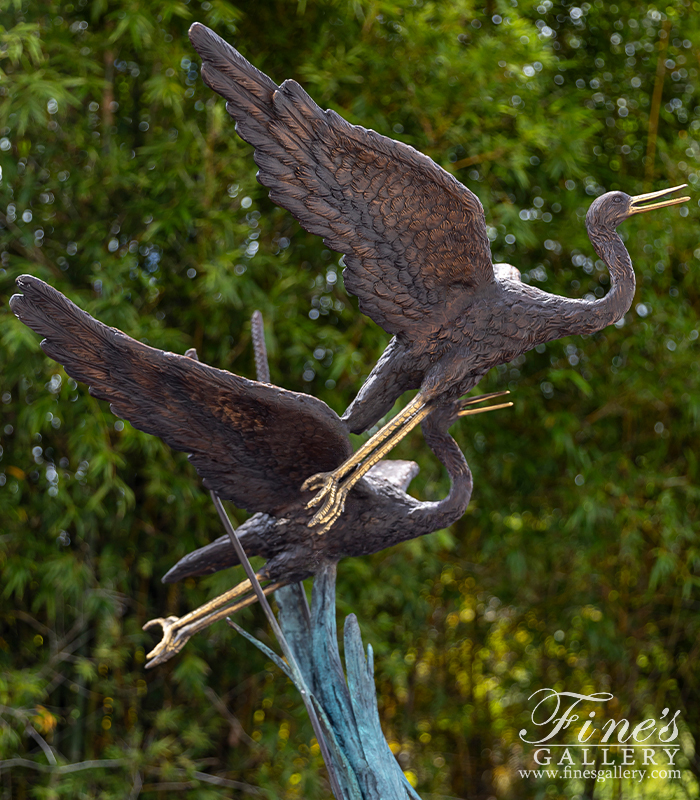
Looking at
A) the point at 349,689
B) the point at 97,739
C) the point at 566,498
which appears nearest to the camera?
the point at 349,689

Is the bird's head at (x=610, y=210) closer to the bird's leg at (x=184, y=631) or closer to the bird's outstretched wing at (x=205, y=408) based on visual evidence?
the bird's outstretched wing at (x=205, y=408)

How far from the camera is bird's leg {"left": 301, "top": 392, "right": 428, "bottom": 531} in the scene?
1.47 m

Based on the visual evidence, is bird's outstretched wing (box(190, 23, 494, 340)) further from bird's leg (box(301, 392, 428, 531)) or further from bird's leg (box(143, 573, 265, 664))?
bird's leg (box(143, 573, 265, 664))

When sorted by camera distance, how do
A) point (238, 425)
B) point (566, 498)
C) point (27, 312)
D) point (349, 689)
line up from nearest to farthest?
point (27, 312) → point (238, 425) → point (349, 689) → point (566, 498)

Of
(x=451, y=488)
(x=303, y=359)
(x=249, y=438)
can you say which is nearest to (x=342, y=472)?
(x=249, y=438)

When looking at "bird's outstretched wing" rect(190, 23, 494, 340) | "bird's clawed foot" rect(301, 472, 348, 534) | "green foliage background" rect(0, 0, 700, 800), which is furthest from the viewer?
"green foliage background" rect(0, 0, 700, 800)

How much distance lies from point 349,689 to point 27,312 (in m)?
0.91

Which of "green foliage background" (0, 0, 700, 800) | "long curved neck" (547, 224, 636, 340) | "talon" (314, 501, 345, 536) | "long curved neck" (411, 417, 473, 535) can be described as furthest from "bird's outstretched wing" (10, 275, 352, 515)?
"green foliage background" (0, 0, 700, 800)

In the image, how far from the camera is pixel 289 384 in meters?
2.83

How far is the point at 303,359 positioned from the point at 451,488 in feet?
3.79

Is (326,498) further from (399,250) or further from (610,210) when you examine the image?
(610,210)

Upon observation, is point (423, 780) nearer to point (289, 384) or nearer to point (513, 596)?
point (513, 596)

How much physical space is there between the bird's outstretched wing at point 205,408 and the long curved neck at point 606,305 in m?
0.46

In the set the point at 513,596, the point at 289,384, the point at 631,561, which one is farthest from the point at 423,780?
the point at 289,384
